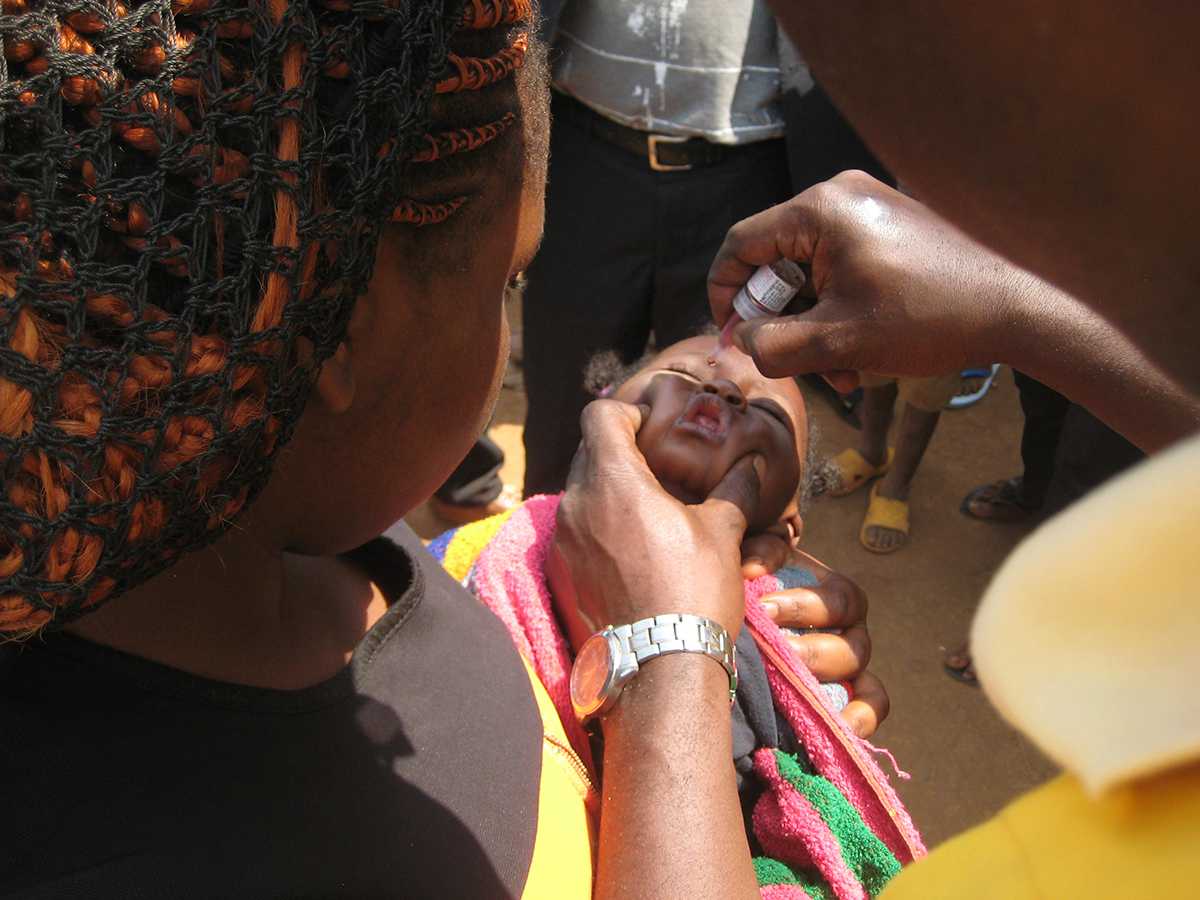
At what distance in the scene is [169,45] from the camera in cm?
70

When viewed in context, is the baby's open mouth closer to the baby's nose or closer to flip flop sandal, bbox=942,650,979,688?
the baby's nose

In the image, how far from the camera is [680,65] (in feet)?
9.39

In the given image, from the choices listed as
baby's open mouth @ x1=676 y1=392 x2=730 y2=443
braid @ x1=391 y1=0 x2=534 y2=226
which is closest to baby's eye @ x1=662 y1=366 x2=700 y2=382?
baby's open mouth @ x1=676 y1=392 x2=730 y2=443

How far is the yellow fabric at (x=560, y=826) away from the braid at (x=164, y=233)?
705 millimetres

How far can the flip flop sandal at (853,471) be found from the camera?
4.73 metres

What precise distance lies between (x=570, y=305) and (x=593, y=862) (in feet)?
7.17

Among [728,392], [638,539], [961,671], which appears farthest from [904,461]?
[638,539]

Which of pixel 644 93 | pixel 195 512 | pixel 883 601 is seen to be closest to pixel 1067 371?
pixel 195 512

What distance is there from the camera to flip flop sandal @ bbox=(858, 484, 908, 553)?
175 inches

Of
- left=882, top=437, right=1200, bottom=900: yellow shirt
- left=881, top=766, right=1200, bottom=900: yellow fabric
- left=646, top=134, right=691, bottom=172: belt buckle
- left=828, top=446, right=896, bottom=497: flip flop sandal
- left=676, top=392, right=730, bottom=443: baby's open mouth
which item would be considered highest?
left=882, top=437, right=1200, bottom=900: yellow shirt

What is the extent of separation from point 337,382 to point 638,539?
0.87 m

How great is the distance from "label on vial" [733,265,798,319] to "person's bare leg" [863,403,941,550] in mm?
2708

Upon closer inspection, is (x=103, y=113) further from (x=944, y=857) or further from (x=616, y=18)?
(x=616, y=18)

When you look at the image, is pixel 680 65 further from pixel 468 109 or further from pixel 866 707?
pixel 468 109
